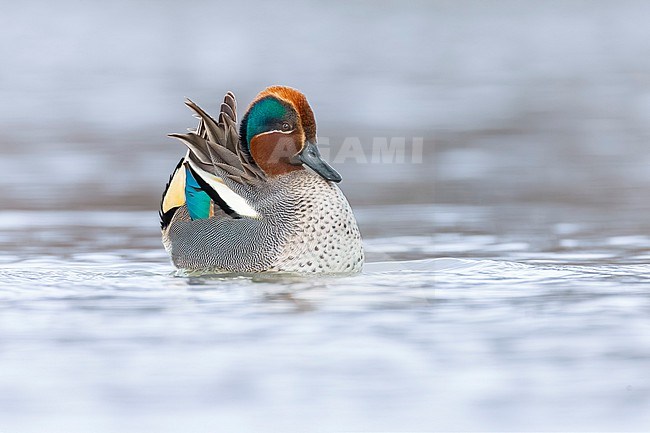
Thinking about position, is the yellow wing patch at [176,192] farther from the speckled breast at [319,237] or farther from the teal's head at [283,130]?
the speckled breast at [319,237]

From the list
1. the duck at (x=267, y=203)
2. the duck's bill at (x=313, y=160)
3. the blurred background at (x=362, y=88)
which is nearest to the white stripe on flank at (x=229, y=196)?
the duck at (x=267, y=203)

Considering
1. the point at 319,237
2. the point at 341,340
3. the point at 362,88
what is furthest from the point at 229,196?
the point at 362,88

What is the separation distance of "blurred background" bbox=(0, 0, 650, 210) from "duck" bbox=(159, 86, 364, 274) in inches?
57.0

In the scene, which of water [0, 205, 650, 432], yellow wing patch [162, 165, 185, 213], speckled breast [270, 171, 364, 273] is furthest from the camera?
yellow wing patch [162, 165, 185, 213]

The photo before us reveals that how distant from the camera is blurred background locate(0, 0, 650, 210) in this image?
9062 millimetres

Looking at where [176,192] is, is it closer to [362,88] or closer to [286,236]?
[286,236]

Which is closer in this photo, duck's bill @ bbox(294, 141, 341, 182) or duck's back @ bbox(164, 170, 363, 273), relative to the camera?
duck's back @ bbox(164, 170, 363, 273)

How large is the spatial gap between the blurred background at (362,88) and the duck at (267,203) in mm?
1449

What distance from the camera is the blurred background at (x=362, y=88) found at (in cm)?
906

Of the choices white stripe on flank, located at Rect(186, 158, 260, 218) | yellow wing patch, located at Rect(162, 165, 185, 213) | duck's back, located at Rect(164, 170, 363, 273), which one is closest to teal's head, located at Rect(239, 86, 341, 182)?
duck's back, located at Rect(164, 170, 363, 273)

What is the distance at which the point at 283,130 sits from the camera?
682cm

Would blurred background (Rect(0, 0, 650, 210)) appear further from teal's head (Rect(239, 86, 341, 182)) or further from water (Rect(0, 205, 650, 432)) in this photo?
teal's head (Rect(239, 86, 341, 182))

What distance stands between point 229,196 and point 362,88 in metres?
5.68

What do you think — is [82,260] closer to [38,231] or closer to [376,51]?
[38,231]
